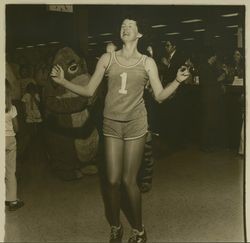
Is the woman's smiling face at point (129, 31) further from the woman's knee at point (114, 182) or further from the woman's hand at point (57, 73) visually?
the woman's knee at point (114, 182)

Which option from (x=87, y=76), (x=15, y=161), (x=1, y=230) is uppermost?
(x=87, y=76)

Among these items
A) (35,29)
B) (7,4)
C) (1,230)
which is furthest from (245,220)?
(7,4)

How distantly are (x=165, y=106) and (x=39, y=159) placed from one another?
0.49 metres

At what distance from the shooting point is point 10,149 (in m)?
1.45

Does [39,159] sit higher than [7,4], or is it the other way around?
[7,4]

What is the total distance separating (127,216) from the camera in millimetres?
1475

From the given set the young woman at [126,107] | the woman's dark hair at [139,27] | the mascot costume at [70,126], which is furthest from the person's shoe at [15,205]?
the woman's dark hair at [139,27]

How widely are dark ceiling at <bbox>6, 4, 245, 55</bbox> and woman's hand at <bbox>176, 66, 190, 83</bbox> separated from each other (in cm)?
11

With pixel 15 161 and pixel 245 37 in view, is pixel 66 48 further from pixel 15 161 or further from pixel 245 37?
pixel 245 37

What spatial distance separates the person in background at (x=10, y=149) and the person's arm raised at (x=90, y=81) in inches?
7.0

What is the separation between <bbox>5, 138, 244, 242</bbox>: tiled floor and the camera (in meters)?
1.45

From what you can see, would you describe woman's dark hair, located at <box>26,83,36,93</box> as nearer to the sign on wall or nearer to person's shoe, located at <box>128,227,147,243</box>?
the sign on wall

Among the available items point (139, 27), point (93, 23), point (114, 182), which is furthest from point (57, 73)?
point (114, 182)

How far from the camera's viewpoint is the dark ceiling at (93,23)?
4.73 ft
